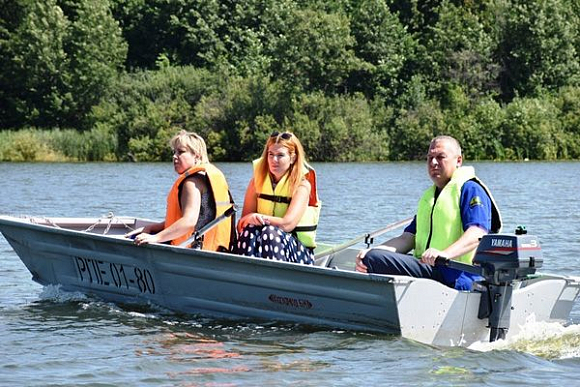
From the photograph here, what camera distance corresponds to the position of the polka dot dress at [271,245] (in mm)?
8562

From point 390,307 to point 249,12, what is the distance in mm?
44075

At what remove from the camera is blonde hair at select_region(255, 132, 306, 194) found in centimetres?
865

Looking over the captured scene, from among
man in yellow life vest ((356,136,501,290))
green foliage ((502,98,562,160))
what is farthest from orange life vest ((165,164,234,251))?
green foliage ((502,98,562,160))

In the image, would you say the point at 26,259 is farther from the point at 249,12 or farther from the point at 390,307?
the point at 249,12

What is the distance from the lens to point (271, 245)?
8.55 meters

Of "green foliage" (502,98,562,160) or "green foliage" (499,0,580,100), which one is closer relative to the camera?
"green foliage" (502,98,562,160)

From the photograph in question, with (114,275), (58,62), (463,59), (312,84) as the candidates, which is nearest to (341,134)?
(312,84)

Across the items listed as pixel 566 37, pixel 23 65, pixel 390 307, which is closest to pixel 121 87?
pixel 23 65

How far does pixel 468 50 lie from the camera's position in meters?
44.8

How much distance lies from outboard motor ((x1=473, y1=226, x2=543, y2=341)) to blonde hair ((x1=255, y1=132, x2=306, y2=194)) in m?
1.56

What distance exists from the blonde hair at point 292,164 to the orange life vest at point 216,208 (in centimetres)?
34

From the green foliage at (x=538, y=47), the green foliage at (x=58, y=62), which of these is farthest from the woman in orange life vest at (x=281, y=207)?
the green foliage at (x=538, y=47)

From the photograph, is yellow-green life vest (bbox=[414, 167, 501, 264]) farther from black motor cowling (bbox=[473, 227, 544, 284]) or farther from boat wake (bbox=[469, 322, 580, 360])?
boat wake (bbox=[469, 322, 580, 360])

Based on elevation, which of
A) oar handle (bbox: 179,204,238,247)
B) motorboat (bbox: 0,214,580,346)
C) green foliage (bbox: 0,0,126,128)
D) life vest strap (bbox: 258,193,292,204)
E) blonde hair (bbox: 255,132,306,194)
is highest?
green foliage (bbox: 0,0,126,128)
